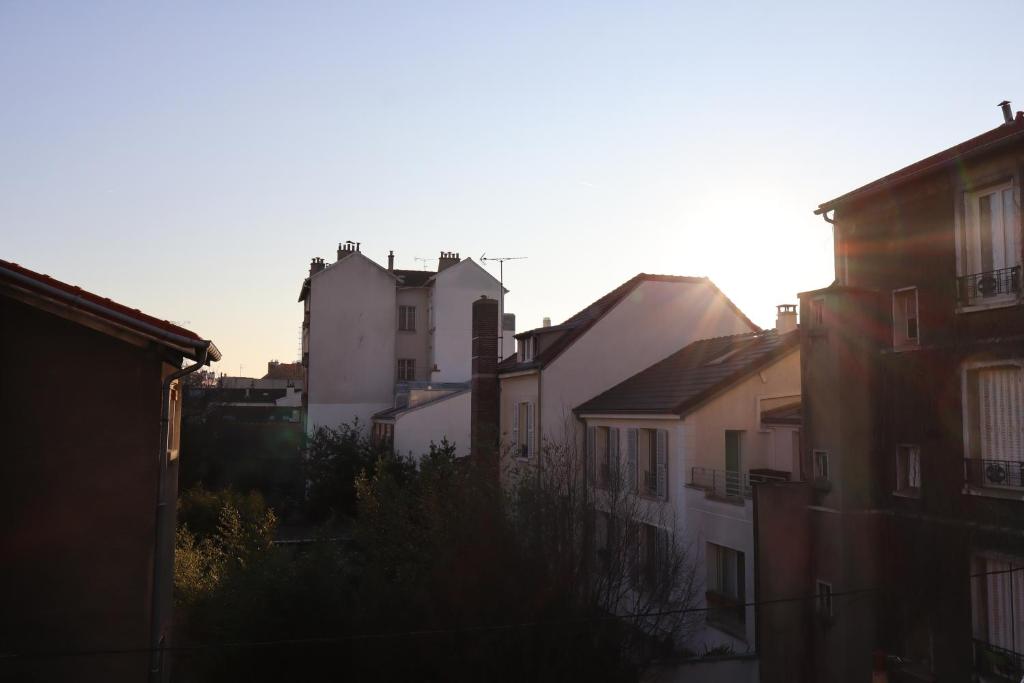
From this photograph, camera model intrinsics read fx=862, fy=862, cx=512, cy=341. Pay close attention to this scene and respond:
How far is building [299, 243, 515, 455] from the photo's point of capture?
50250 mm

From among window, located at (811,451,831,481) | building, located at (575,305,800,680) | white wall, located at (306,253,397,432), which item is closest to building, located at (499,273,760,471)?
building, located at (575,305,800,680)

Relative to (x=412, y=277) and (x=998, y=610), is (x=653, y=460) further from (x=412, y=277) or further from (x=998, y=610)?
(x=412, y=277)

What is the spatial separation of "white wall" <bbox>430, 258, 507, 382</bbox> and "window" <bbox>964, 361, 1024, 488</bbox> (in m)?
39.2

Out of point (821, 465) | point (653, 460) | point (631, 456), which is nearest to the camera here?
point (821, 465)

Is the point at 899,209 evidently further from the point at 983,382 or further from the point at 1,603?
the point at 1,603

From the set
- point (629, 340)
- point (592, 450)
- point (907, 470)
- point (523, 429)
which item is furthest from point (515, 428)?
point (907, 470)

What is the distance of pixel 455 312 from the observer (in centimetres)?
5184

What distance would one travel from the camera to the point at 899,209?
1529 cm

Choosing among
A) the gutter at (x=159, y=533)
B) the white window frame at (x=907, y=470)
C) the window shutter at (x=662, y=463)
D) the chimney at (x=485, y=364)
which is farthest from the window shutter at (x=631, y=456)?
the gutter at (x=159, y=533)

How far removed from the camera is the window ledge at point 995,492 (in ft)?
42.2

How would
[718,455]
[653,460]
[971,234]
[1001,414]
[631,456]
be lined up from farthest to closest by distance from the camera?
[631,456] < [653,460] < [718,455] < [971,234] < [1001,414]

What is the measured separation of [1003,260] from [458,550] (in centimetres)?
1002

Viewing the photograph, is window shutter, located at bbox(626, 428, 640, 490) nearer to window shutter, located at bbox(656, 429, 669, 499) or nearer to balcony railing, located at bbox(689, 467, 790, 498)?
window shutter, located at bbox(656, 429, 669, 499)

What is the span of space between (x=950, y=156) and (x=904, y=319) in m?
3.10
